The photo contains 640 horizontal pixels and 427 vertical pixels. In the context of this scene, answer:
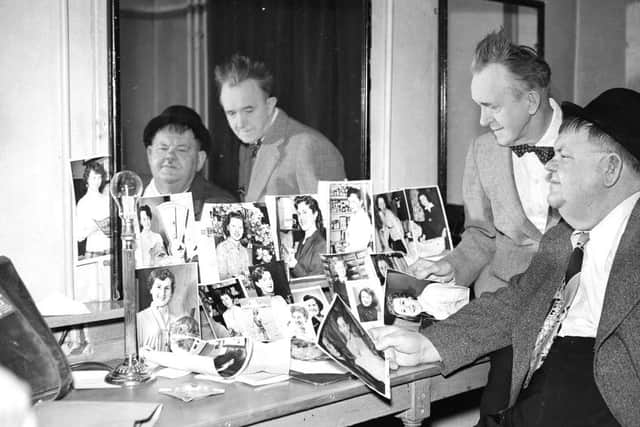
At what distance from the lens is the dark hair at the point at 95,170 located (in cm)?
199

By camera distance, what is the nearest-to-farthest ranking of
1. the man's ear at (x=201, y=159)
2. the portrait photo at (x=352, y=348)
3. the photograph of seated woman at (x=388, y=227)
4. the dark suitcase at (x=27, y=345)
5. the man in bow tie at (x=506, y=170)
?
the dark suitcase at (x=27, y=345) < the portrait photo at (x=352, y=348) < the man's ear at (x=201, y=159) < the man in bow tie at (x=506, y=170) < the photograph of seated woman at (x=388, y=227)

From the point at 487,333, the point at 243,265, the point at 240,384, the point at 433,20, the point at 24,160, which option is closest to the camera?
the point at 240,384

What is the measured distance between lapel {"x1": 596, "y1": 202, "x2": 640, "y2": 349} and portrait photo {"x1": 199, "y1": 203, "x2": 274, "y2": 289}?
0.97 m

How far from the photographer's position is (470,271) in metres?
2.63

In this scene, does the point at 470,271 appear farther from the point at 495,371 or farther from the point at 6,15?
the point at 6,15

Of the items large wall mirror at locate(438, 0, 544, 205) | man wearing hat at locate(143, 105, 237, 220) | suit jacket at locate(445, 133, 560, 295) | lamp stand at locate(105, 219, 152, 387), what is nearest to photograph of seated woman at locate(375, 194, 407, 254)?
suit jacket at locate(445, 133, 560, 295)

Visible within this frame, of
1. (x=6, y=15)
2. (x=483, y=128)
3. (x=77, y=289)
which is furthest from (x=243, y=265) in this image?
(x=483, y=128)

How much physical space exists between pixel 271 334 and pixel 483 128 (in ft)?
4.07

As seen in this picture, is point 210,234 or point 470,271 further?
point 470,271

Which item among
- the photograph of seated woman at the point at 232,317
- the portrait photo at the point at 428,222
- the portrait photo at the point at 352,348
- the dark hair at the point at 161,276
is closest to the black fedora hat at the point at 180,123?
the dark hair at the point at 161,276

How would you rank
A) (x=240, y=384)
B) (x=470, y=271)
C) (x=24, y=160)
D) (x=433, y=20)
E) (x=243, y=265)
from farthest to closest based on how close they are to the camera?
(x=433, y=20)
(x=470, y=271)
(x=243, y=265)
(x=24, y=160)
(x=240, y=384)

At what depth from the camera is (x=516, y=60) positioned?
8.25 ft

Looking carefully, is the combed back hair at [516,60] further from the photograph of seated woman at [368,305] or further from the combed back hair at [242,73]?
the photograph of seated woman at [368,305]

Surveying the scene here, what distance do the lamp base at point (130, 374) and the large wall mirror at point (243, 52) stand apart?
51cm
